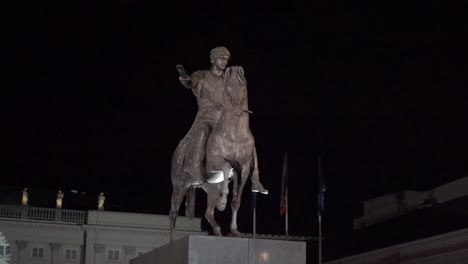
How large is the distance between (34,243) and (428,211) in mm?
29737

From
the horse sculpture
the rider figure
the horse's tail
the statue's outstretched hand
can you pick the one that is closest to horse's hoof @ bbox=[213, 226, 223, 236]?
the horse sculpture

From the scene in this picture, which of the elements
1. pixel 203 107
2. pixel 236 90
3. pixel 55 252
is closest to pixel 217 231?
pixel 203 107

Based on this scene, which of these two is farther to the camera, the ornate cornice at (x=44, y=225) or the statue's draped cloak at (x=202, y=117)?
the ornate cornice at (x=44, y=225)

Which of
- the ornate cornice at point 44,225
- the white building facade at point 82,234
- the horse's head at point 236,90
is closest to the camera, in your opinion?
the horse's head at point 236,90

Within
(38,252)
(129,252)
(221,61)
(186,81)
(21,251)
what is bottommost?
(186,81)

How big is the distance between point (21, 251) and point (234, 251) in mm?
55021

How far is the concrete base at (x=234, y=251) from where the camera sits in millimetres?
15086

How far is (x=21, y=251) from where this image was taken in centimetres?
6781

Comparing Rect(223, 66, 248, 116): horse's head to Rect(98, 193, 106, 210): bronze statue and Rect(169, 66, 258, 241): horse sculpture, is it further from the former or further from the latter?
Rect(98, 193, 106, 210): bronze statue

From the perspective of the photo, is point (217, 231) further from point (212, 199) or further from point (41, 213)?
point (41, 213)

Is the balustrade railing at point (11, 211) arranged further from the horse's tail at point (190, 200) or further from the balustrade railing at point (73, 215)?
the horse's tail at point (190, 200)

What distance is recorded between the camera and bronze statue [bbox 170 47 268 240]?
52.3 ft

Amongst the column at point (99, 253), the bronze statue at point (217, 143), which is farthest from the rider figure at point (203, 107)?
the column at point (99, 253)

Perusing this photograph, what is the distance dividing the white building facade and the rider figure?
170 feet
